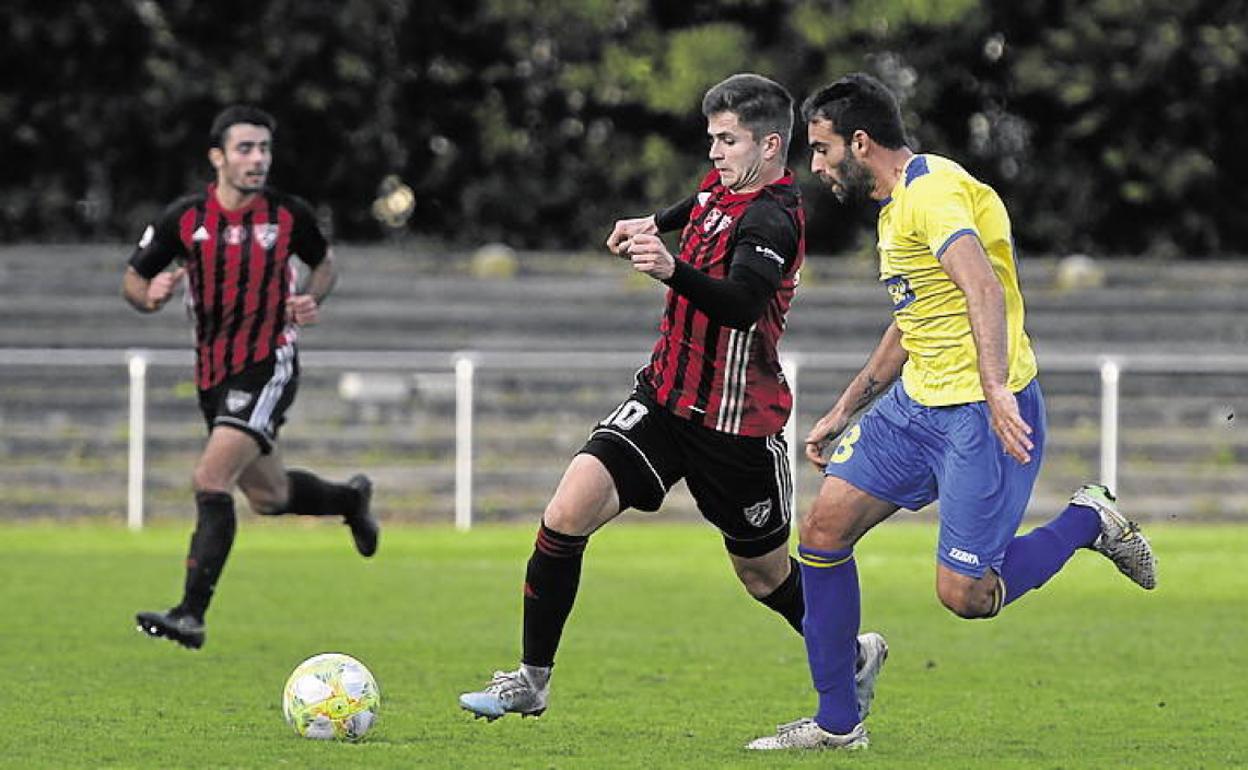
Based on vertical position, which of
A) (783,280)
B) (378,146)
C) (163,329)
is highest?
(783,280)

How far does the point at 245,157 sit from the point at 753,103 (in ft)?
12.8

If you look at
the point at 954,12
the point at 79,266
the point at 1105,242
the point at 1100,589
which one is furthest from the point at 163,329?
the point at 1100,589

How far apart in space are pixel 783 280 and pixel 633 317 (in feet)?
56.9

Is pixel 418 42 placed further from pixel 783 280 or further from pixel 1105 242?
pixel 783 280

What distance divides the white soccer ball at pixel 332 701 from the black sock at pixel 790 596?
4.86 ft

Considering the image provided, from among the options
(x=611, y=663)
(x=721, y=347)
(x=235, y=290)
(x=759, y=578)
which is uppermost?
(x=721, y=347)

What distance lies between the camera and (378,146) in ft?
89.2

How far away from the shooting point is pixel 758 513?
8250 mm

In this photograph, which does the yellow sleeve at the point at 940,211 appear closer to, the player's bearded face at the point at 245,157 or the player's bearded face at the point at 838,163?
the player's bearded face at the point at 838,163

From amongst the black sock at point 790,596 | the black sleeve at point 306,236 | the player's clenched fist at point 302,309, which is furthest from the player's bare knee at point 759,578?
the black sleeve at point 306,236

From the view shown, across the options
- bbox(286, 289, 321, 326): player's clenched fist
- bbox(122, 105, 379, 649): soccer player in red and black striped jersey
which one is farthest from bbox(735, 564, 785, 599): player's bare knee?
bbox(286, 289, 321, 326): player's clenched fist

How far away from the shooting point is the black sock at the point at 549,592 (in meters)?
7.92

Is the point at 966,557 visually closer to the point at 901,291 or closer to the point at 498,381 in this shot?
the point at 901,291

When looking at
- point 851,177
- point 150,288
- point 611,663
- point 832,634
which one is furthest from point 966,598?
point 150,288
